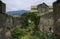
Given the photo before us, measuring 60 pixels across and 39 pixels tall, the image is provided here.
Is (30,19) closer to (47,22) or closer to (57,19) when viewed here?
(47,22)

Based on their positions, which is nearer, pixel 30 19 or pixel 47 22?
pixel 47 22

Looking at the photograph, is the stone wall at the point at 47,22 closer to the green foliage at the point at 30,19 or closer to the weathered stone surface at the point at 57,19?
the green foliage at the point at 30,19

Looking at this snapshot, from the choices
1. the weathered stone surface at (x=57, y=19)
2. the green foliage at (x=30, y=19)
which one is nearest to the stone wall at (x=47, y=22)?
the green foliage at (x=30, y=19)

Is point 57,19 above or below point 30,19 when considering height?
above

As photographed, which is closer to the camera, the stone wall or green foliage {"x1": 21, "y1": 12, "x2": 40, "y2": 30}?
the stone wall

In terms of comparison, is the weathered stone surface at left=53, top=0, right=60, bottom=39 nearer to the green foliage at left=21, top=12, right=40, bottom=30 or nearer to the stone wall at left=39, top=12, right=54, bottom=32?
the stone wall at left=39, top=12, right=54, bottom=32

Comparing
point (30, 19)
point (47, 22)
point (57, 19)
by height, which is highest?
point (57, 19)

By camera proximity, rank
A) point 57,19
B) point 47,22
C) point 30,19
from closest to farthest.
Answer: point 57,19, point 47,22, point 30,19

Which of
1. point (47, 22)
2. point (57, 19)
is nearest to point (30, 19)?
point (47, 22)

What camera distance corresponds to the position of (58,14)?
2.99 metres

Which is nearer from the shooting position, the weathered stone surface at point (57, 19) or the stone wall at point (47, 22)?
the weathered stone surface at point (57, 19)

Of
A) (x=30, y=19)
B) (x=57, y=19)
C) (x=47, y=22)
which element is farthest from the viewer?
(x=30, y=19)

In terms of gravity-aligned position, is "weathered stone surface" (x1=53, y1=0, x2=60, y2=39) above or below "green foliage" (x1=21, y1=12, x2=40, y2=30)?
above

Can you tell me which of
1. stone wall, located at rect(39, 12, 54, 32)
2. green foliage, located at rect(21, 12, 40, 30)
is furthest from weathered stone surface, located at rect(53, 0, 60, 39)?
green foliage, located at rect(21, 12, 40, 30)
